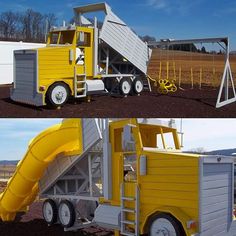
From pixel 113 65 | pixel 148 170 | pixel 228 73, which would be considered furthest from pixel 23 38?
pixel 148 170

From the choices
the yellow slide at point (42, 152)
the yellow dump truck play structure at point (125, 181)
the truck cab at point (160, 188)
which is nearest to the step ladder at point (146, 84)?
the yellow dump truck play structure at point (125, 181)

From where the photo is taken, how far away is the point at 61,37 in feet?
43.4

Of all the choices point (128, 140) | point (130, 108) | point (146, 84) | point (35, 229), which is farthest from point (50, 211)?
point (146, 84)

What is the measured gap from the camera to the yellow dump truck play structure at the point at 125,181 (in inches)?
278

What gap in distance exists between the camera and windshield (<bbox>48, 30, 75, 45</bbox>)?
42.5 feet

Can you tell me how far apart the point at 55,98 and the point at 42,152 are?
98.3 inches

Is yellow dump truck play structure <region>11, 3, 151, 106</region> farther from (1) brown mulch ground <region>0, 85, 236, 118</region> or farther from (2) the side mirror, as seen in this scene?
(2) the side mirror

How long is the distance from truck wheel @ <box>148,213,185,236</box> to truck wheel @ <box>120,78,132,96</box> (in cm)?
846

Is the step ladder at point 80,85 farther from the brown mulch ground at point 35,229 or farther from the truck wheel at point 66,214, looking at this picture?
the brown mulch ground at point 35,229

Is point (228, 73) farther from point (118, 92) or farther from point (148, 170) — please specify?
point (148, 170)

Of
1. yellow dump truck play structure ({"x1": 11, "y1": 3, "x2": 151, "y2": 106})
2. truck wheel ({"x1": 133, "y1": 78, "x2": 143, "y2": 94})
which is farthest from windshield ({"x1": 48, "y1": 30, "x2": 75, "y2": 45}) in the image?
truck wheel ({"x1": 133, "y1": 78, "x2": 143, "y2": 94})

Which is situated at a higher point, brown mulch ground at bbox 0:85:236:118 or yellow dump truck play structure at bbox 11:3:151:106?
yellow dump truck play structure at bbox 11:3:151:106

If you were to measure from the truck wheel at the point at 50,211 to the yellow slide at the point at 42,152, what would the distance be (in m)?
0.63

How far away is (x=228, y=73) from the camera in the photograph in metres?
14.5
